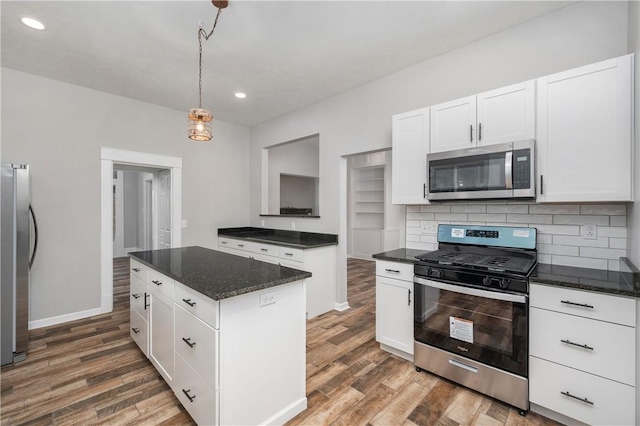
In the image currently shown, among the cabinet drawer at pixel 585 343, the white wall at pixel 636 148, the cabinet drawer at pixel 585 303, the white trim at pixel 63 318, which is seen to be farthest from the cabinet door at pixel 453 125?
the white trim at pixel 63 318

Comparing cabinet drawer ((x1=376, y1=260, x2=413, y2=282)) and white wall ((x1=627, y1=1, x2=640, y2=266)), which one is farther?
cabinet drawer ((x1=376, y1=260, x2=413, y2=282))

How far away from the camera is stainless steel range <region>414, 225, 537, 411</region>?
185 centimetres

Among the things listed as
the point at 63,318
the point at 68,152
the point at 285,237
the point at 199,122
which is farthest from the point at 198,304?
the point at 68,152

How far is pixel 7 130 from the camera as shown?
3.06 metres

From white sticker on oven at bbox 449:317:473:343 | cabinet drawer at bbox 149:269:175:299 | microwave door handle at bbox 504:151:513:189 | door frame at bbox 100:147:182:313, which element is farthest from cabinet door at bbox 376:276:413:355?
door frame at bbox 100:147:182:313

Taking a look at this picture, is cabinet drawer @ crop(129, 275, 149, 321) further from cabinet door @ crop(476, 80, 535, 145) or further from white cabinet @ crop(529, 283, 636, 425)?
cabinet door @ crop(476, 80, 535, 145)

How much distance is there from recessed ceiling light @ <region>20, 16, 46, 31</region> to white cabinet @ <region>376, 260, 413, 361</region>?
11.5ft

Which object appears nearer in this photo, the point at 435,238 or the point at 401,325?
the point at 401,325

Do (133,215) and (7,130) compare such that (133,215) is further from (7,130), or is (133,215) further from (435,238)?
(435,238)

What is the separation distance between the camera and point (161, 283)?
2.11m

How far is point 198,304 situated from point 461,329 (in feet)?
6.00

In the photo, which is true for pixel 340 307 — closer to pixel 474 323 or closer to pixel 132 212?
pixel 474 323

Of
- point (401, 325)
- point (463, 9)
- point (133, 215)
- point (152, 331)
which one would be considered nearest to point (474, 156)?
point (463, 9)

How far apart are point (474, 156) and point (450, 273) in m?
0.95
